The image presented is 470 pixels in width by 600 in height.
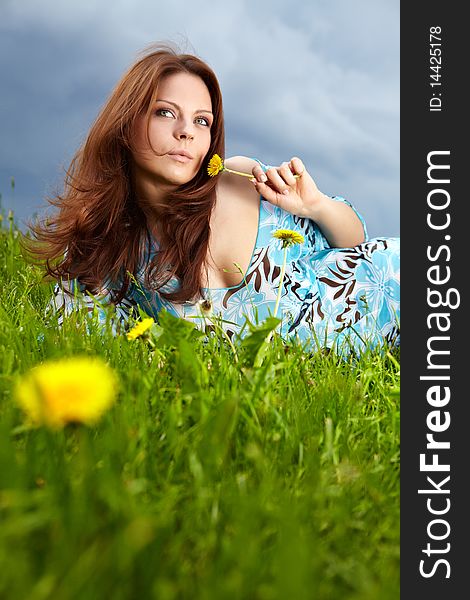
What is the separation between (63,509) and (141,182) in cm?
198

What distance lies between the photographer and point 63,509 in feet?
2.20

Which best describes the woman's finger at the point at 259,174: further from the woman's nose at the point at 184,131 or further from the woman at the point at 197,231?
the woman's nose at the point at 184,131

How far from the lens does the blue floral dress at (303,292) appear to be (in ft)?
8.19

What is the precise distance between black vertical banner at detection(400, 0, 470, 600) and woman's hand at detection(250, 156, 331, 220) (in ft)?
Result: 3.22

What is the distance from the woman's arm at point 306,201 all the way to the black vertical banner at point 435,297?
3.25ft

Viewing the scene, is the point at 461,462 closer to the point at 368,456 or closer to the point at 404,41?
the point at 368,456

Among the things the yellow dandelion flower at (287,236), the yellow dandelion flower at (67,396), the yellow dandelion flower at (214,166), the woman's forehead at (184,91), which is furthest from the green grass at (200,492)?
the woman's forehead at (184,91)

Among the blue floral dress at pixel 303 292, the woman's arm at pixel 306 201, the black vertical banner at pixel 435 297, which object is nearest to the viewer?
the black vertical banner at pixel 435 297

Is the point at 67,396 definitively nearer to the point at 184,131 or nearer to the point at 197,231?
the point at 184,131

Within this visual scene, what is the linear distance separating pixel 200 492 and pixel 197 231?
1762mm

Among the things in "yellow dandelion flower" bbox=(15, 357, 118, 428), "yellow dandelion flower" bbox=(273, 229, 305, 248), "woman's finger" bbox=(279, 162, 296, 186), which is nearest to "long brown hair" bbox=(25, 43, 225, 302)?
"woman's finger" bbox=(279, 162, 296, 186)

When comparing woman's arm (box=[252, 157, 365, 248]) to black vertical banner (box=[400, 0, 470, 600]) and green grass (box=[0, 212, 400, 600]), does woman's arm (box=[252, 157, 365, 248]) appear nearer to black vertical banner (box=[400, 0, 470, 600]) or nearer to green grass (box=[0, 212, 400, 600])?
black vertical banner (box=[400, 0, 470, 600])

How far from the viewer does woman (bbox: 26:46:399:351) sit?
241cm

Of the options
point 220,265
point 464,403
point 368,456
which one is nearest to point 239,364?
point 368,456
